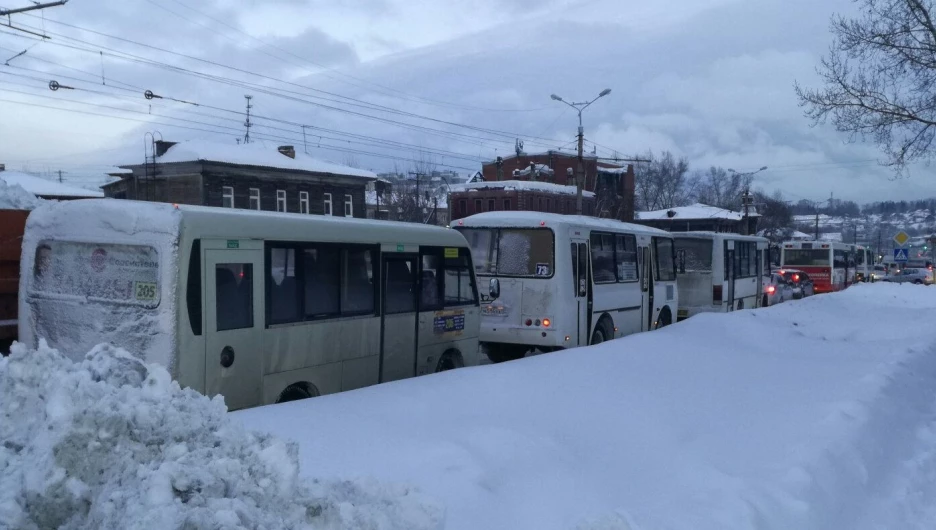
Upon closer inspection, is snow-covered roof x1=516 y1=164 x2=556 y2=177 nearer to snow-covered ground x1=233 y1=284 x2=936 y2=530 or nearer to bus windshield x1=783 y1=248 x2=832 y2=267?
bus windshield x1=783 y1=248 x2=832 y2=267

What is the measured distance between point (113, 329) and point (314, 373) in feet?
7.30

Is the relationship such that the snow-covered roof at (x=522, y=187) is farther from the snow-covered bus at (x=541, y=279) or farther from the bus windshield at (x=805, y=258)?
the snow-covered bus at (x=541, y=279)

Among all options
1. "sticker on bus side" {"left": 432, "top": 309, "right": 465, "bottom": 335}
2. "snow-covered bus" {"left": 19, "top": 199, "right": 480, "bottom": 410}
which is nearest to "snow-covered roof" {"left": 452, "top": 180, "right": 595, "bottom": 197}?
"sticker on bus side" {"left": 432, "top": 309, "right": 465, "bottom": 335}

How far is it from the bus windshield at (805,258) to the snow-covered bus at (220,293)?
39814 mm

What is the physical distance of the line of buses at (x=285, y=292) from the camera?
7207 millimetres

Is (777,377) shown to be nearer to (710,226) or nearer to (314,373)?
(314,373)

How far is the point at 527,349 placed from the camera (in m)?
16.0

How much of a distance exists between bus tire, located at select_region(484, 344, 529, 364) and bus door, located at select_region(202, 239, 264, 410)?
7.69 m

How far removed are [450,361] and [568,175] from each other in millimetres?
72478

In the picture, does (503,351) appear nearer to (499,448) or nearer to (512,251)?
(512,251)

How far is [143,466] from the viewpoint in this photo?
3.33m

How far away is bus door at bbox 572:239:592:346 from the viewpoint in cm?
1468

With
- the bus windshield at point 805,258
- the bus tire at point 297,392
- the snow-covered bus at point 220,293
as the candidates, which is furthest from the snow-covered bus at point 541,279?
the bus windshield at point 805,258

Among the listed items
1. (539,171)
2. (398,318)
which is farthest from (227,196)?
(539,171)
